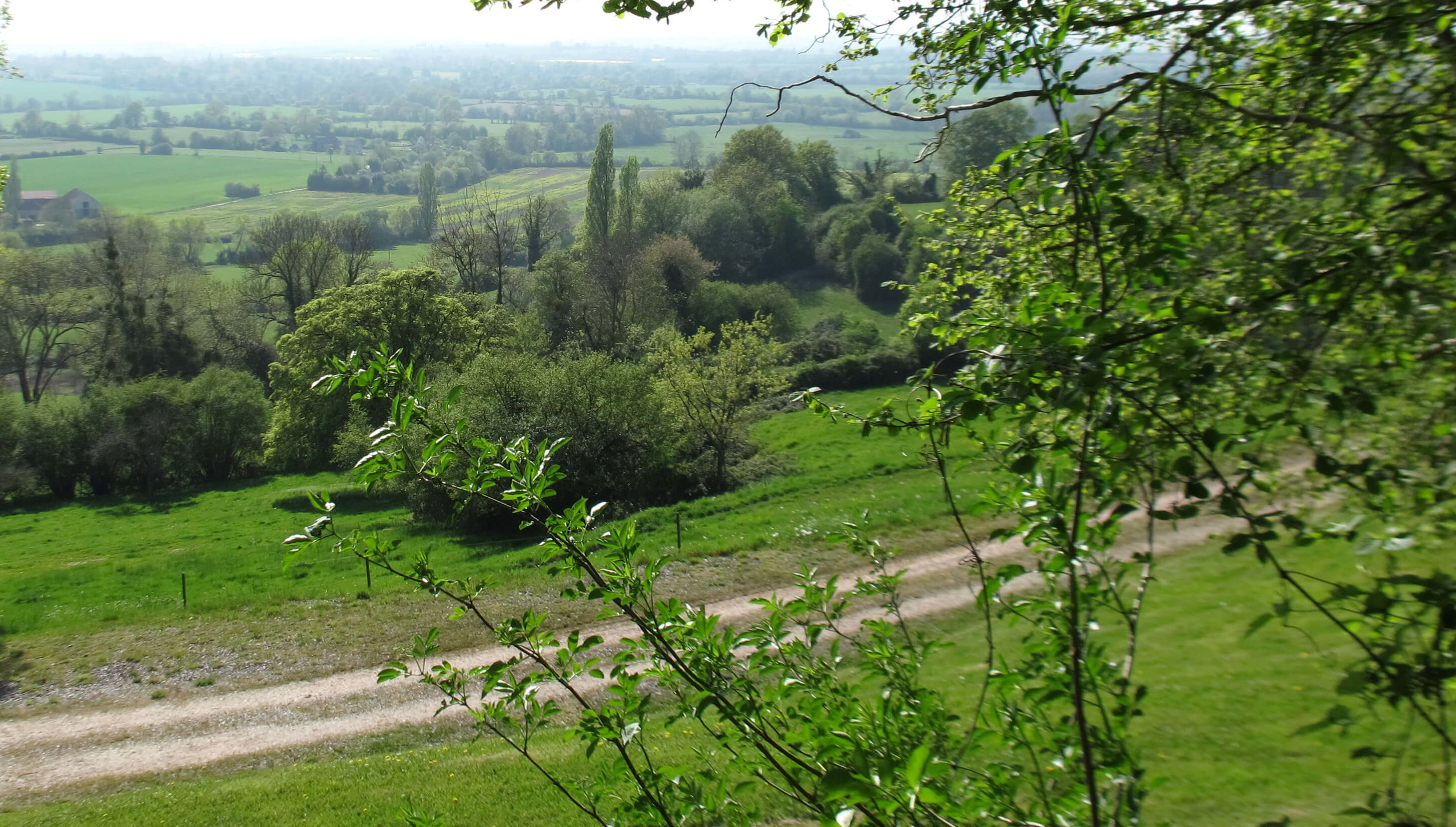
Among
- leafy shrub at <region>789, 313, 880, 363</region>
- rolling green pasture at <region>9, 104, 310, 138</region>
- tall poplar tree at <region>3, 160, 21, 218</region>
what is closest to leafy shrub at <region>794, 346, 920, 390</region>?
leafy shrub at <region>789, 313, 880, 363</region>

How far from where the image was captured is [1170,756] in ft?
25.7

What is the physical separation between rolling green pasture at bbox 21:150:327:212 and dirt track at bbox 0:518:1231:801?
102373 millimetres

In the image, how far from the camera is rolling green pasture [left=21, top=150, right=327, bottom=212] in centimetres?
10762

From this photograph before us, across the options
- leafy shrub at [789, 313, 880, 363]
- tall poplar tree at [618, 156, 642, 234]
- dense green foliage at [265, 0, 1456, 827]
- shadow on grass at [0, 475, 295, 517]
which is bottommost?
shadow on grass at [0, 475, 295, 517]

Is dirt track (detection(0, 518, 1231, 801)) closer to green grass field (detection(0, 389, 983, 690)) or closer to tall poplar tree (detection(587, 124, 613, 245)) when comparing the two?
green grass field (detection(0, 389, 983, 690))

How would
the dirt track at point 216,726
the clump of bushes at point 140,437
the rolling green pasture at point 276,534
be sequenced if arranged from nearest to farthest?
the dirt track at point 216,726, the rolling green pasture at point 276,534, the clump of bushes at point 140,437

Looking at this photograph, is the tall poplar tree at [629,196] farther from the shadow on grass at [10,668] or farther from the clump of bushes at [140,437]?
the shadow on grass at [10,668]

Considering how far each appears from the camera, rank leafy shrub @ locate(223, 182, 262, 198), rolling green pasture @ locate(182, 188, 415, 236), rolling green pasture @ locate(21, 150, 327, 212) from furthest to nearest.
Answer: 1. leafy shrub @ locate(223, 182, 262, 198)
2. rolling green pasture @ locate(21, 150, 327, 212)
3. rolling green pasture @ locate(182, 188, 415, 236)

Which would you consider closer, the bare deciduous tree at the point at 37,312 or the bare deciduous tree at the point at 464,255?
the bare deciduous tree at the point at 37,312

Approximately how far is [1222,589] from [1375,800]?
11502mm

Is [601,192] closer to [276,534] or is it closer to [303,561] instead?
Answer: [276,534]

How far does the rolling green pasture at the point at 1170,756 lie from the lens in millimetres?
7012

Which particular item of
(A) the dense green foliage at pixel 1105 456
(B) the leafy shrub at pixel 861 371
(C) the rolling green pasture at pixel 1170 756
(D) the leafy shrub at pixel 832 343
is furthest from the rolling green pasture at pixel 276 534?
(A) the dense green foliage at pixel 1105 456

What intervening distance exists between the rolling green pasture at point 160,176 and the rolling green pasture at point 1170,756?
106548 millimetres
